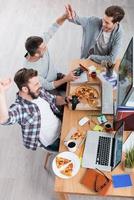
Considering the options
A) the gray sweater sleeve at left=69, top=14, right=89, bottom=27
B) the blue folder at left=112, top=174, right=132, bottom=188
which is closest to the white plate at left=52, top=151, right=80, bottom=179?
the blue folder at left=112, top=174, right=132, bottom=188

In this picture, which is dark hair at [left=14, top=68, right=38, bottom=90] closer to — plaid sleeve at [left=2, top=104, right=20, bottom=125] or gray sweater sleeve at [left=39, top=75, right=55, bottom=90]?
plaid sleeve at [left=2, top=104, right=20, bottom=125]

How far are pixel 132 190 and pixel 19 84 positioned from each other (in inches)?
42.0

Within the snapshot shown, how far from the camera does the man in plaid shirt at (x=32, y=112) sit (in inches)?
77.0

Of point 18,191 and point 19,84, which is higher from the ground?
point 19,84

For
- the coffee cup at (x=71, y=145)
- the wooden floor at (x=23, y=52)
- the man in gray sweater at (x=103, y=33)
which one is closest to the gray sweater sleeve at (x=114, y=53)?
the man in gray sweater at (x=103, y=33)

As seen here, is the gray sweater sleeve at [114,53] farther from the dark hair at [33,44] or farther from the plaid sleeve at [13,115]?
the plaid sleeve at [13,115]

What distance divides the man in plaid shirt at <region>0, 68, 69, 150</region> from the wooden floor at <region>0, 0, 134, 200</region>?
0.55 meters

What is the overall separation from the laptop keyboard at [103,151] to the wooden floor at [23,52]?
72 centimetres

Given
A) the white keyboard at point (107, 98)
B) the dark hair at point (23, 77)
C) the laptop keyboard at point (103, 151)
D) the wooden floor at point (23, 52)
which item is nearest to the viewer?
the laptop keyboard at point (103, 151)

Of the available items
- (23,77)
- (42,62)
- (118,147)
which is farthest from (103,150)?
(42,62)

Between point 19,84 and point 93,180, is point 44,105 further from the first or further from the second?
point 93,180

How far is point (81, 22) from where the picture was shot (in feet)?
8.96

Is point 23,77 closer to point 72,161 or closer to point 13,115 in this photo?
point 13,115

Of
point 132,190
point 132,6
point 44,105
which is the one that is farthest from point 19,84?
point 132,6
